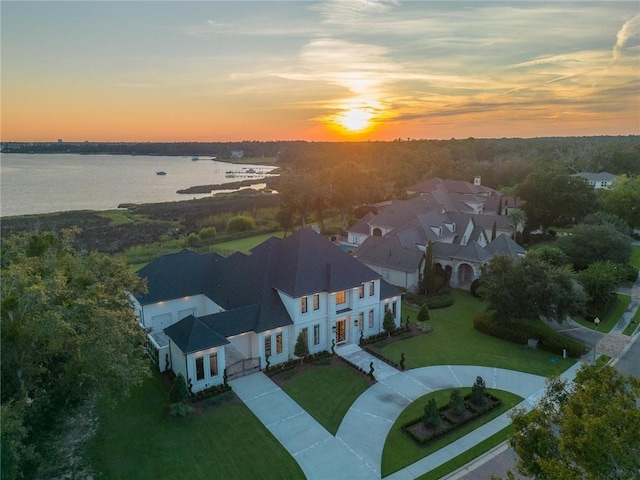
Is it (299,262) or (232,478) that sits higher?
(299,262)

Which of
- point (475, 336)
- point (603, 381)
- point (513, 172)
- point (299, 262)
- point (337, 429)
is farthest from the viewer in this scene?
point (513, 172)

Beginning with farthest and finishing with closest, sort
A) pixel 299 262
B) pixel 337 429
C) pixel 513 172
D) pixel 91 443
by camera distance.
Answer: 1. pixel 513 172
2. pixel 299 262
3. pixel 337 429
4. pixel 91 443

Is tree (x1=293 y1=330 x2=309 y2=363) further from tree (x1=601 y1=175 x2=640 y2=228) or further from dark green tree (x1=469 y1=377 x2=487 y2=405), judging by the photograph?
tree (x1=601 y1=175 x2=640 y2=228)

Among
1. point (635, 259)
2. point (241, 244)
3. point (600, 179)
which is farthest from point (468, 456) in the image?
point (600, 179)

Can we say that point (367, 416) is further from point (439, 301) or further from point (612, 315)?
point (612, 315)

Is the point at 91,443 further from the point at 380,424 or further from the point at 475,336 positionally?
the point at 475,336

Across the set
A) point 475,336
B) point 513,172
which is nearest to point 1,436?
point 475,336

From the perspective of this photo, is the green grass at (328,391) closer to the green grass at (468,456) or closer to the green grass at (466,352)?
the green grass at (466,352)
